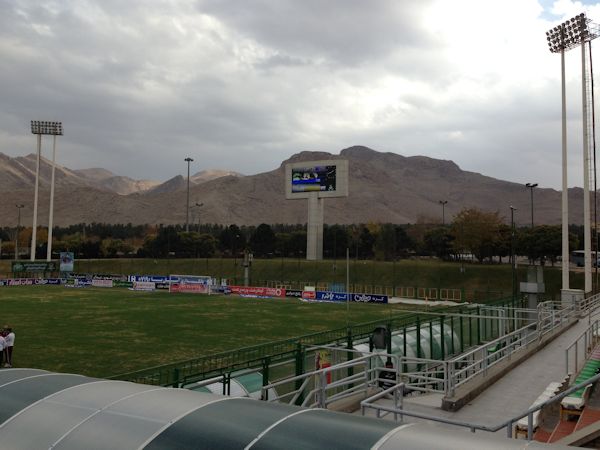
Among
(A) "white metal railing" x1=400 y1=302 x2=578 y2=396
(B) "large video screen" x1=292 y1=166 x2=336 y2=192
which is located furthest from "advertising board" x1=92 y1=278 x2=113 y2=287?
(A) "white metal railing" x1=400 y1=302 x2=578 y2=396

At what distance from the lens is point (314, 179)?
84.9 meters

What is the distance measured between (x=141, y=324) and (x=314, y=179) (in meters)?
50.1

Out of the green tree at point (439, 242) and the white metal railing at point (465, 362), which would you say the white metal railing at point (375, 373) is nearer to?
the white metal railing at point (465, 362)

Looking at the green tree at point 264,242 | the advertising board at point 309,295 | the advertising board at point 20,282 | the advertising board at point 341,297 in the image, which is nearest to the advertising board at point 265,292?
the advertising board at point 309,295

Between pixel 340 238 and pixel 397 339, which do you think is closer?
pixel 397 339

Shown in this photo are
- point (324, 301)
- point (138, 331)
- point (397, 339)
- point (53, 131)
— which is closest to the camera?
point (397, 339)

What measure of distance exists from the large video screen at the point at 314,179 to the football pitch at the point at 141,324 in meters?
27.7

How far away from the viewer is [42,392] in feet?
27.7

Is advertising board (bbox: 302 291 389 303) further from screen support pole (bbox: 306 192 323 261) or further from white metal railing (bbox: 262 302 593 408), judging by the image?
white metal railing (bbox: 262 302 593 408)

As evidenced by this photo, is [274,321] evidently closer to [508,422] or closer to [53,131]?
[508,422]

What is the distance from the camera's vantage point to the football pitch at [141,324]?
26866 mm

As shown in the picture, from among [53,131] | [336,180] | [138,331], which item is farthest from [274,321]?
[53,131]

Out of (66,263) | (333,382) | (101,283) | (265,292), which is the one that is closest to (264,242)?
(101,283)

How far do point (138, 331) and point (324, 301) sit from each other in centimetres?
2956
